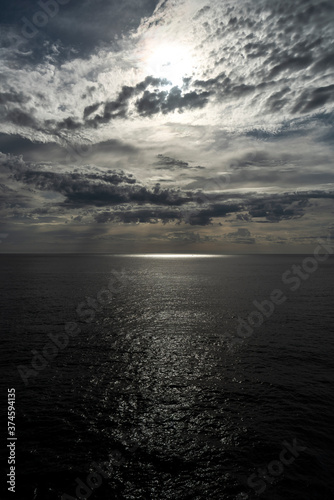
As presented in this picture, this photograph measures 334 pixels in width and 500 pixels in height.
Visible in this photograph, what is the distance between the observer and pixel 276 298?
81.2 metres

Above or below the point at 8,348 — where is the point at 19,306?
above

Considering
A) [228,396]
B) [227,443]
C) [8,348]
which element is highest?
[8,348]

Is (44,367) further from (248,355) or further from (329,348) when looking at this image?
(329,348)

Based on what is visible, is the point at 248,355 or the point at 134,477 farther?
the point at 248,355

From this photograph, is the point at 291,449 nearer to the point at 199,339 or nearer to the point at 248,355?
the point at 248,355

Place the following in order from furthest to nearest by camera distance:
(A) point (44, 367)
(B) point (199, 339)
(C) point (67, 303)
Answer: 1. (C) point (67, 303)
2. (B) point (199, 339)
3. (A) point (44, 367)

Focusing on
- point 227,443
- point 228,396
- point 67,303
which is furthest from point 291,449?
point 67,303

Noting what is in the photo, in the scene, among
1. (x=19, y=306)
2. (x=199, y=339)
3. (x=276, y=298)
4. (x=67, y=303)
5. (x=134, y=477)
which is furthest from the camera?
(x=276, y=298)

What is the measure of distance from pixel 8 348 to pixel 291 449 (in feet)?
113

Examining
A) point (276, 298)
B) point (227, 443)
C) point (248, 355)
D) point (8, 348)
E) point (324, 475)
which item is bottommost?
point (324, 475)

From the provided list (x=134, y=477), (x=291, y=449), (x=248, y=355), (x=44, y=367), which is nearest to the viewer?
(x=134, y=477)

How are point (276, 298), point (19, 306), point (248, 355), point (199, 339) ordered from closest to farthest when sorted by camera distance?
point (248, 355)
point (199, 339)
point (19, 306)
point (276, 298)

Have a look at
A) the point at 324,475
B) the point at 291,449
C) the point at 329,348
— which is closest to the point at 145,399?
the point at 291,449

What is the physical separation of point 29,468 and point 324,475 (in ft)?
59.3
